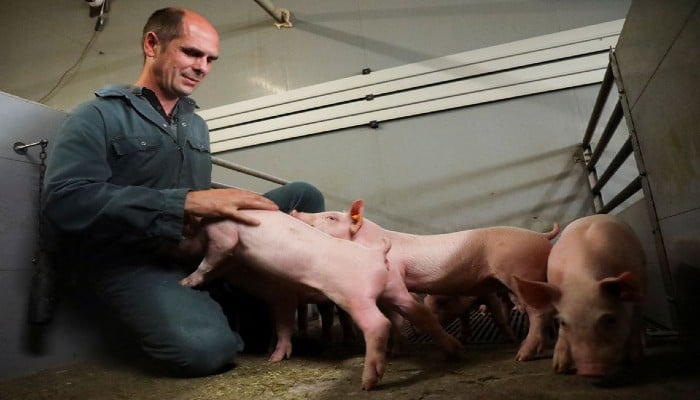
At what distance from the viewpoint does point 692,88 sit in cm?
110

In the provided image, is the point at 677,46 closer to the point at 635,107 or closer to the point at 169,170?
the point at 635,107

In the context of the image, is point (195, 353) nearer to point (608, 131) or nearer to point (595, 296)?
point (595, 296)

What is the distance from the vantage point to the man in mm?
1489

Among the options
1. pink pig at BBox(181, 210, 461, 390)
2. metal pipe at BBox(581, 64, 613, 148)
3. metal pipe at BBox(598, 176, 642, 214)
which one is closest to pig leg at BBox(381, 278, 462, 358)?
pink pig at BBox(181, 210, 461, 390)

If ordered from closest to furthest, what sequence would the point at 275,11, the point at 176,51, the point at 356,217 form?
the point at 176,51 → the point at 356,217 → the point at 275,11

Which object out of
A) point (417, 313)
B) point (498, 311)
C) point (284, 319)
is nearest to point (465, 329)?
point (498, 311)

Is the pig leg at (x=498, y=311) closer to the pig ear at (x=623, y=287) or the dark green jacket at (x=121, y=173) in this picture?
the pig ear at (x=623, y=287)

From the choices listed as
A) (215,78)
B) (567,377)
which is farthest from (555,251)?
(215,78)

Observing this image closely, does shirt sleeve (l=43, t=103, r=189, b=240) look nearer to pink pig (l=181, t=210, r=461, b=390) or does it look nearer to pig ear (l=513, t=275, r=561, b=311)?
pink pig (l=181, t=210, r=461, b=390)

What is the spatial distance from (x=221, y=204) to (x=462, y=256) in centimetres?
98

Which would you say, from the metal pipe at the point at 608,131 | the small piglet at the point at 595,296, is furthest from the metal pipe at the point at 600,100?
the small piglet at the point at 595,296

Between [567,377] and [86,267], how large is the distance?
1.80 metres

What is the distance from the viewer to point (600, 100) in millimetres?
2420

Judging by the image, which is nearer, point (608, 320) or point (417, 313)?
point (608, 320)
